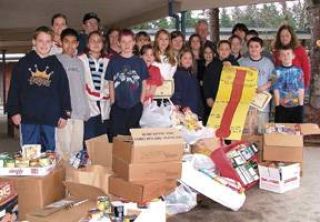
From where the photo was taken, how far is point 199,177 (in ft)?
12.2

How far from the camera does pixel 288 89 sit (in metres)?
4.93

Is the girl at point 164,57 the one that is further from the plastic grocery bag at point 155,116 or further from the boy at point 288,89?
the boy at point 288,89

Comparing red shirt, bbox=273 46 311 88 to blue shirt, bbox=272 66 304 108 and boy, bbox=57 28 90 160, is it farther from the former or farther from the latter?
boy, bbox=57 28 90 160

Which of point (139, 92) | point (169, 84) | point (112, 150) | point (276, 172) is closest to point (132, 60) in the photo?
point (139, 92)

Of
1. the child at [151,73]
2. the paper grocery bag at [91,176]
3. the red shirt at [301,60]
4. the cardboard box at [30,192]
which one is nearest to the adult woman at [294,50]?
the red shirt at [301,60]

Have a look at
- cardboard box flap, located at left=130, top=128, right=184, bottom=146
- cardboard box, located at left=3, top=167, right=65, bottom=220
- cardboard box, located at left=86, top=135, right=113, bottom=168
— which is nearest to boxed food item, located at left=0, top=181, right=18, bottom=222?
cardboard box, located at left=3, top=167, right=65, bottom=220

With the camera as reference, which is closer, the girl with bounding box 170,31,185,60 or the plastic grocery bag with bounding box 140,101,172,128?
the plastic grocery bag with bounding box 140,101,172,128

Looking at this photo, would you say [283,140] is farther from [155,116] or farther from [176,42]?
[176,42]

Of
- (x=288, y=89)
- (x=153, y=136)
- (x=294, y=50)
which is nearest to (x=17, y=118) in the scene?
(x=153, y=136)

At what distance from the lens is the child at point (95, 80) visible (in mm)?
4305

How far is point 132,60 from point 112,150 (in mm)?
1007

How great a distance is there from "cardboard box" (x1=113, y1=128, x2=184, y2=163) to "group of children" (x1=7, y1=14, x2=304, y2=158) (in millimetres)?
879

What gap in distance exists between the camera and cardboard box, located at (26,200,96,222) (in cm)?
275

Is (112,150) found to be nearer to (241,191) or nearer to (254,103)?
(241,191)
